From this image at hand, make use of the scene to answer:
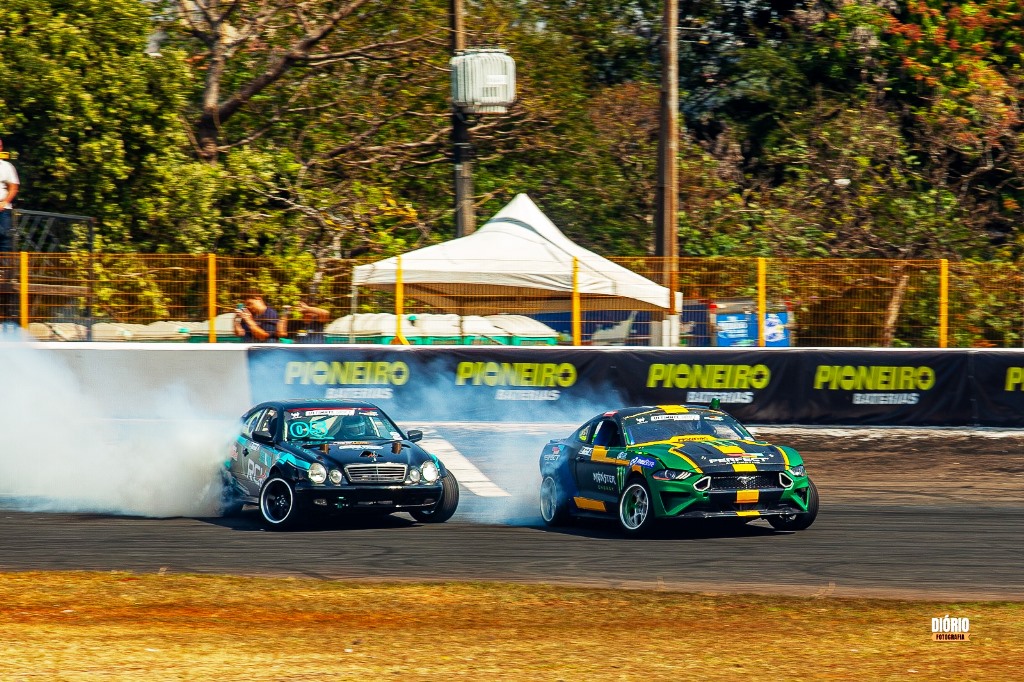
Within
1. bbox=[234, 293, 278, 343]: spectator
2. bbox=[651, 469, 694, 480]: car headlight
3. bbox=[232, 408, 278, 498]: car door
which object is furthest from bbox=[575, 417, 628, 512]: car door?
bbox=[234, 293, 278, 343]: spectator

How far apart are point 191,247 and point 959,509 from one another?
1639 cm

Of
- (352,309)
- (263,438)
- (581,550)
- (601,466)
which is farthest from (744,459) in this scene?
(352,309)

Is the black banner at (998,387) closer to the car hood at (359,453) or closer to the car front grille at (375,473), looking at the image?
the car hood at (359,453)

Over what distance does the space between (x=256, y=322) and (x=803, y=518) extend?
9484 mm

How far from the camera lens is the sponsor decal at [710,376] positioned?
1814cm

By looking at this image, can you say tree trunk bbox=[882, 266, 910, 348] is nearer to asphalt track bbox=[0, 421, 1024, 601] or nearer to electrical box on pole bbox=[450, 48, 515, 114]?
asphalt track bbox=[0, 421, 1024, 601]

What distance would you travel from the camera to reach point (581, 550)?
11.4 m

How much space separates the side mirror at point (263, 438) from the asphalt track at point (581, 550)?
803 millimetres

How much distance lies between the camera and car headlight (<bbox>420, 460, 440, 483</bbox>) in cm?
1261

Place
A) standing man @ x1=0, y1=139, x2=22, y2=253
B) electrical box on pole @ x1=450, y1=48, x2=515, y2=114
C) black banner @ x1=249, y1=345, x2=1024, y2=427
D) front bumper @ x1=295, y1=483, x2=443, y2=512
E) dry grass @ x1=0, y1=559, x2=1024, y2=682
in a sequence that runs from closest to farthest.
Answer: dry grass @ x1=0, y1=559, x2=1024, y2=682, front bumper @ x1=295, y1=483, x2=443, y2=512, black banner @ x1=249, y1=345, x2=1024, y2=427, standing man @ x1=0, y1=139, x2=22, y2=253, electrical box on pole @ x1=450, y1=48, x2=515, y2=114

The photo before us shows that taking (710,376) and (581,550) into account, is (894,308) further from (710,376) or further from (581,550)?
(581,550)

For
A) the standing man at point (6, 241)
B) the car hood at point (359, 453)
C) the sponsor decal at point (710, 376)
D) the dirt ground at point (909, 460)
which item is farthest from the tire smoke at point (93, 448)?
the dirt ground at point (909, 460)

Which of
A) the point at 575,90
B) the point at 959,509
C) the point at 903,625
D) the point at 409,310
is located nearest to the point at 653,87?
the point at 575,90

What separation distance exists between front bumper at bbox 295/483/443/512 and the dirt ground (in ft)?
16.7
